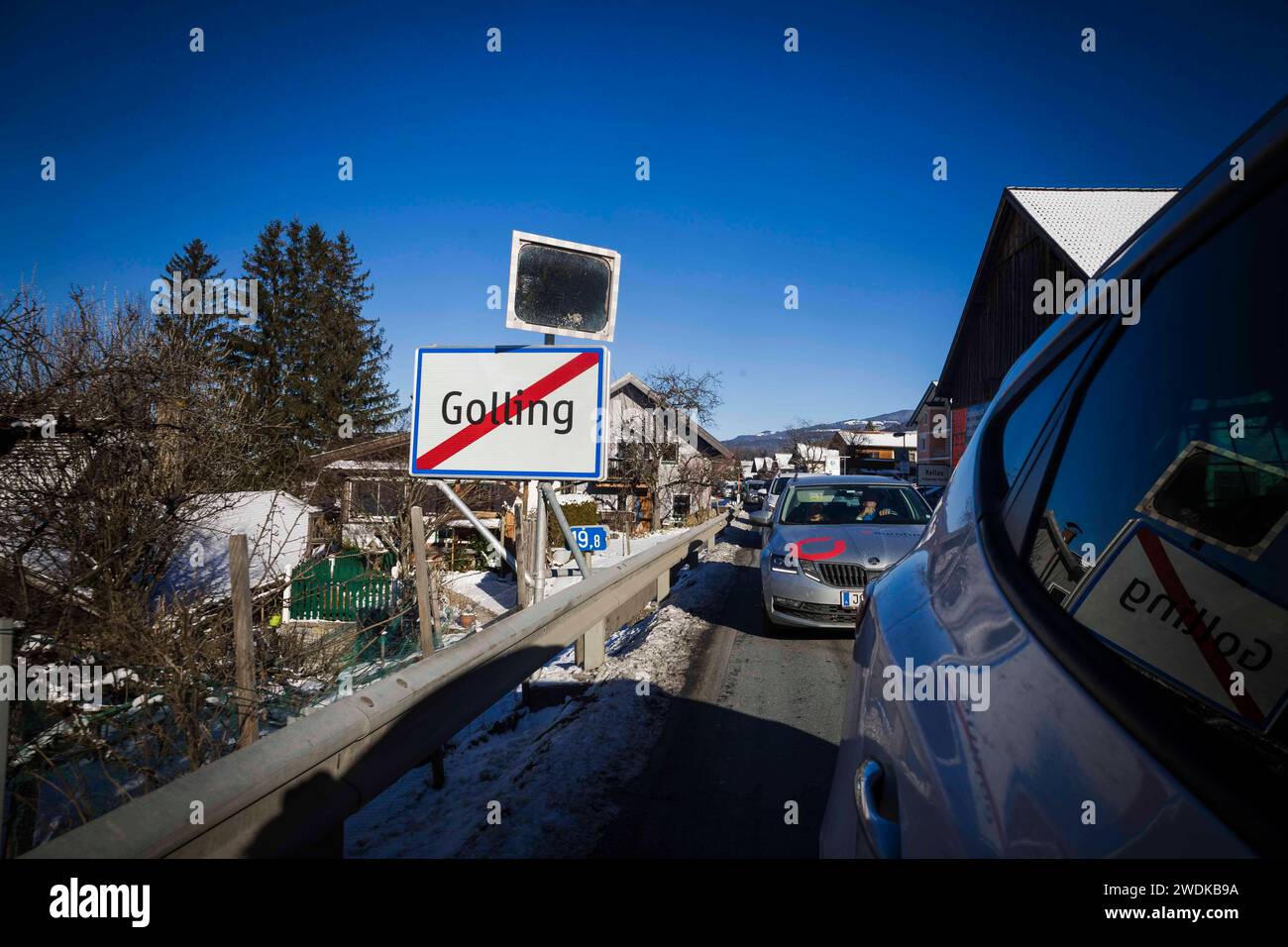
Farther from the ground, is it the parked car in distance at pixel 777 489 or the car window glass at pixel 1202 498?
the car window glass at pixel 1202 498

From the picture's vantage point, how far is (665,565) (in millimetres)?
8828

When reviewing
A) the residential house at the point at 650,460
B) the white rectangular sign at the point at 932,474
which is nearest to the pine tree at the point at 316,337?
the residential house at the point at 650,460

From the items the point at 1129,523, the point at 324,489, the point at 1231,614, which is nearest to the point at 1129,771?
the point at 1231,614

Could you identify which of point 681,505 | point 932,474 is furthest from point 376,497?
point 681,505

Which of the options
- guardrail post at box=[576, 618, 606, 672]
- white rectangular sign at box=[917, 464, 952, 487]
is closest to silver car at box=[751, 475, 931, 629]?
guardrail post at box=[576, 618, 606, 672]

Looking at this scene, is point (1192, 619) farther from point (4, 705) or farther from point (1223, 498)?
point (4, 705)

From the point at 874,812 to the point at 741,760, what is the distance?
9.24 ft

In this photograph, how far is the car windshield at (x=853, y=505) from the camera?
24.5ft

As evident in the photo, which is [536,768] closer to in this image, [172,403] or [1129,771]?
[1129,771]

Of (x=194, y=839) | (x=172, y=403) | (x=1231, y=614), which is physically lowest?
Answer: (x=194, y=839)

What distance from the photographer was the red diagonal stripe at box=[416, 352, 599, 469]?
14.8ft

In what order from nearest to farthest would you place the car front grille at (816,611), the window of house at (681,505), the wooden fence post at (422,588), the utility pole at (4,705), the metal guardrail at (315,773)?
the metal guardrail at (315,773) < the utility pole at (4,705) < the wooden fence post at (422,588) < the car front grille at (816,611) < the window of house at (681,505)

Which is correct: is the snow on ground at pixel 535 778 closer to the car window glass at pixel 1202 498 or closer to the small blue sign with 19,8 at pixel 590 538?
→ the small blue sign with 19,8 at pixel 590 538

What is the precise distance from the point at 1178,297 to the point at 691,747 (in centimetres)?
348
